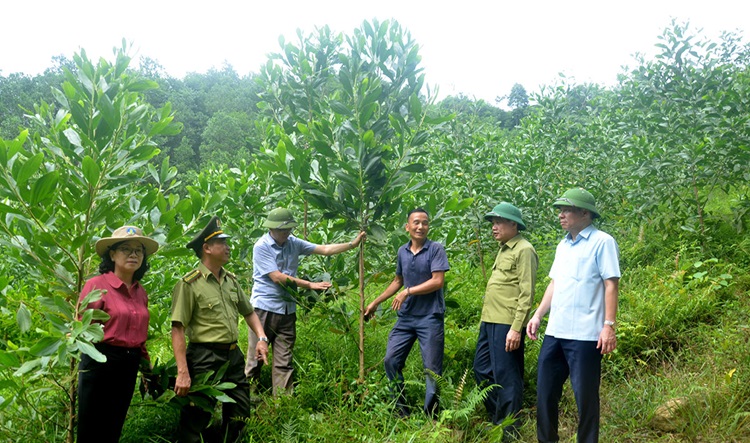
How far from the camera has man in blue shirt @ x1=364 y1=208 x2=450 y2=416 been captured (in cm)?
437

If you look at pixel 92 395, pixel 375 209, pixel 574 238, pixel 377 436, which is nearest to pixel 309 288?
pixel 375 209

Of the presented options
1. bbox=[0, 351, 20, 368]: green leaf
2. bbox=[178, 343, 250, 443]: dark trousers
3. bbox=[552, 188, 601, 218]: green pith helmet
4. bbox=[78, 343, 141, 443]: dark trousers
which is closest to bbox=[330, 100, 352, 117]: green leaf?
bbox=[552, 188, 601, 218]: green pith helmet

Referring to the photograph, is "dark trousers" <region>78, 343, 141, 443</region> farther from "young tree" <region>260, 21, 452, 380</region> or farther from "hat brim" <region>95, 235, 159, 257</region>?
"young tree" <region>260, 21, 452, 380</region>

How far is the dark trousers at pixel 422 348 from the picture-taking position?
436 centimetres

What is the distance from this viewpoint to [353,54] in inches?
174

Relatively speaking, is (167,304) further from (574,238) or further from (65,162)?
(574,238)

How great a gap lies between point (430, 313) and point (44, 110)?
10.5 ft

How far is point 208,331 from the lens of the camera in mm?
3752

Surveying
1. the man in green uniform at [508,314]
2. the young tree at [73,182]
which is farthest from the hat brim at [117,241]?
the man in green uniform at [508,314]

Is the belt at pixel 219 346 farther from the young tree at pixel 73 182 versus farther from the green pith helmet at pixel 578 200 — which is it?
the green pith helmet at pixel 578 200

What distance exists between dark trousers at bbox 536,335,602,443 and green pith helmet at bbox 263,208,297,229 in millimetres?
2283

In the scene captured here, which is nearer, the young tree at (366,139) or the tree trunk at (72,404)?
the tree trunk at (72,404)

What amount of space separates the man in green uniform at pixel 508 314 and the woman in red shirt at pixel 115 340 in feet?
8.29

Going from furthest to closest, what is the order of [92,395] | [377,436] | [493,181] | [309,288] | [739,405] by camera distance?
[493,181]
[309,288]
[739,405]
[377,436]
[92,395]
